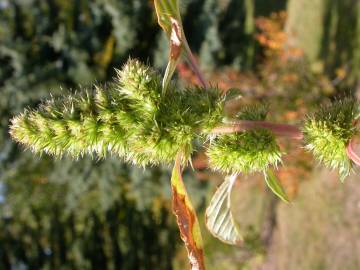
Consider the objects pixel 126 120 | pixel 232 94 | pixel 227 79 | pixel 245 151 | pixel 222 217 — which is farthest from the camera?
pixel 227 79

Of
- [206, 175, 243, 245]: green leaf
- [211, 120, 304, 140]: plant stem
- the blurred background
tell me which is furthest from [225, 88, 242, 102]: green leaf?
the blurred background

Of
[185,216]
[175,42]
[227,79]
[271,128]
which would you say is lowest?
[185,216]

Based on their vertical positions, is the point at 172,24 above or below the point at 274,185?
above

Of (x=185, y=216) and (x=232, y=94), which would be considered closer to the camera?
(x=185, y=216)

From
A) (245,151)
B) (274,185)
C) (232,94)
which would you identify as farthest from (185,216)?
(232,94)

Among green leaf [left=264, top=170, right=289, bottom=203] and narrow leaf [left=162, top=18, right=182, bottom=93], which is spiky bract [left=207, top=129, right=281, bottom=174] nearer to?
green leaf [left=264, top=170, right=289, bottom=203]

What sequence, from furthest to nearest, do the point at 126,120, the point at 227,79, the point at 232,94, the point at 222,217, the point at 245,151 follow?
the point at 227,79 → the point at 222,217 → the point at 232,94 → the point at 245,151 → the point at 126,120

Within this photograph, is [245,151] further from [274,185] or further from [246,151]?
[274,185]
